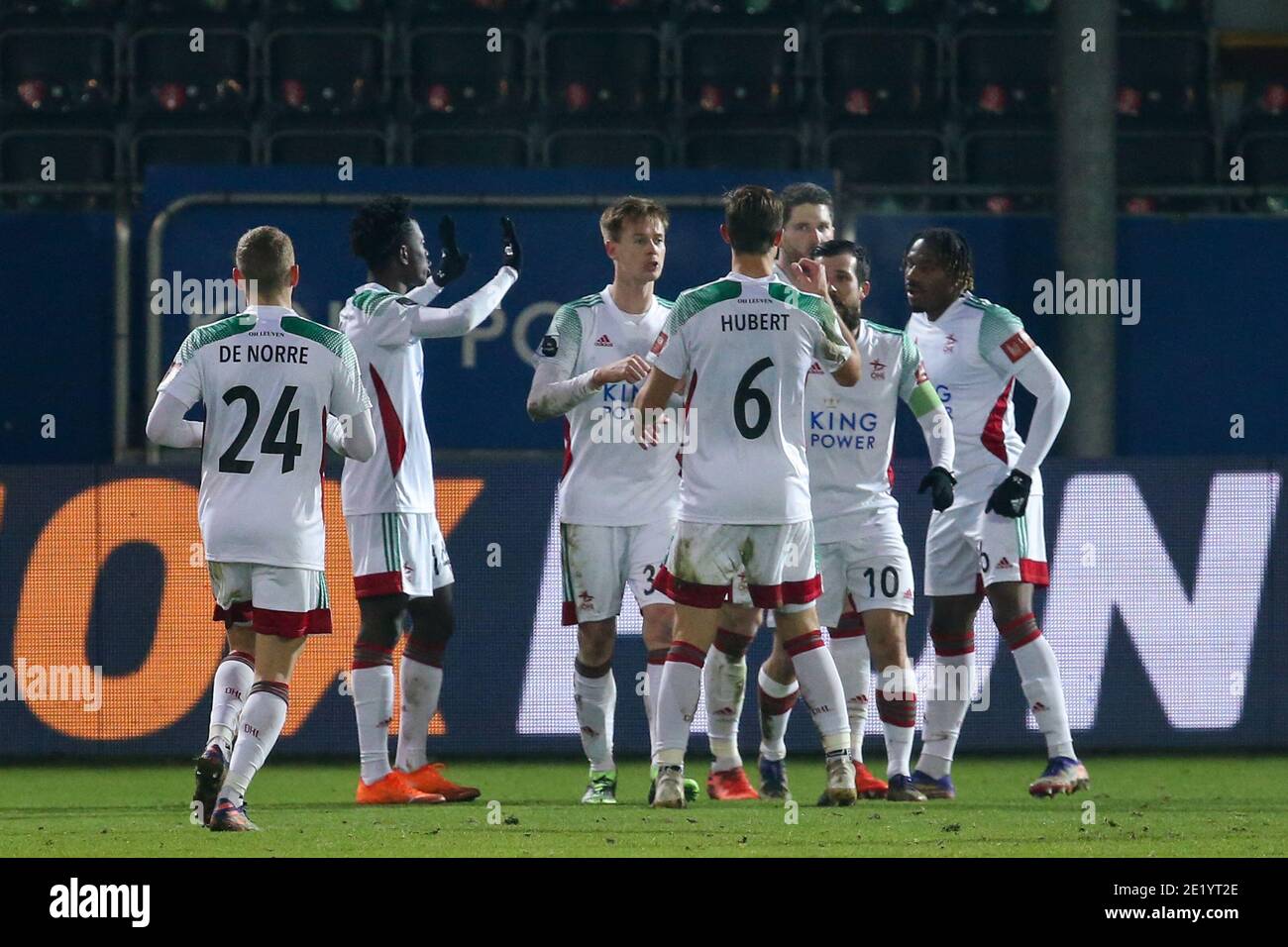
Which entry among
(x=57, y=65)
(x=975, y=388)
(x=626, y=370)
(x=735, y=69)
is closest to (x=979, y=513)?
(x=975, y=388)

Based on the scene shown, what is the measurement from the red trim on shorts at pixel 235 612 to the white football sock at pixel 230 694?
0.15 metres

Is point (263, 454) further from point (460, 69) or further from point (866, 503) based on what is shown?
point (460, 69)

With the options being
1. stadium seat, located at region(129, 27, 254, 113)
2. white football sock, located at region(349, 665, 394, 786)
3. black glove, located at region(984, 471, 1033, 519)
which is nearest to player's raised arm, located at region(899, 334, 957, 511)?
black glove, located at region(984, 471, 1033, 519)

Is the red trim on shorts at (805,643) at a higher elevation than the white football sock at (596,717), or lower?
higher

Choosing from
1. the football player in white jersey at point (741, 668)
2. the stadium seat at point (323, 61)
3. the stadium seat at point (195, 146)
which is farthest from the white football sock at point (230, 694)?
the stadium seat at point (323, 61)

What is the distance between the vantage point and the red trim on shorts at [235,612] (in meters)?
7.04

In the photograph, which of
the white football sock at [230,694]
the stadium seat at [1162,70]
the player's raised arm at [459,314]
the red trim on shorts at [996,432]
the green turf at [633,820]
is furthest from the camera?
the stadium seat at [1162,70]

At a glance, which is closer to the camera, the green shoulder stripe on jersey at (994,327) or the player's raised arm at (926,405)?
the player's raised arm at (926,405)

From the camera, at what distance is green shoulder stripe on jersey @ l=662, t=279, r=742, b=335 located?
7.20m

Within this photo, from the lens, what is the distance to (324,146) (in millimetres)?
13547

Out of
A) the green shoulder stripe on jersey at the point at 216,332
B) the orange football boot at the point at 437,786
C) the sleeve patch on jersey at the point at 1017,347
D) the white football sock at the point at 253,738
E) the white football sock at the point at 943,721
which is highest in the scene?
the green shoulder stripe on jersey at the point at 216,332

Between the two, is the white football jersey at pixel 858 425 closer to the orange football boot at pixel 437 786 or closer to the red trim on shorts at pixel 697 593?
the red trim on shorts at pixel 697 593
